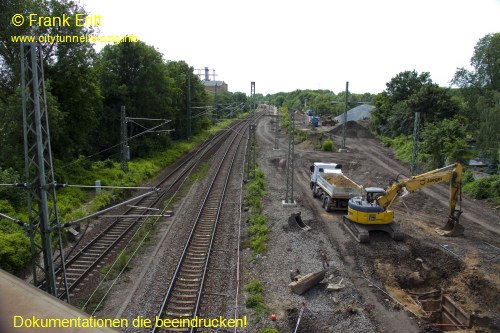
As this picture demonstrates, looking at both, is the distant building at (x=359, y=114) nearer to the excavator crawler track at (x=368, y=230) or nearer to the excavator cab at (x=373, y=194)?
the excavator cab at (x=373, y=194)

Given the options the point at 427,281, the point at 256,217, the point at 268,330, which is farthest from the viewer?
the point at 256,217

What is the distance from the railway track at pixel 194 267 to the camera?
1249cm

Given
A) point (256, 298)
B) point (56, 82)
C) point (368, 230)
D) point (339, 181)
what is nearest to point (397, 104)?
point (339, 181)

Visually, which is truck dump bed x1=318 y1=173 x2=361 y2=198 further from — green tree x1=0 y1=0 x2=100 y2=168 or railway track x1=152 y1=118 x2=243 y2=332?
green tree x1=0 y1=0 x2=100 y2=168

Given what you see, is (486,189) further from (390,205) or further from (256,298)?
(256,298)

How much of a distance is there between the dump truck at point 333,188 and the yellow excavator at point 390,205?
2568 mm

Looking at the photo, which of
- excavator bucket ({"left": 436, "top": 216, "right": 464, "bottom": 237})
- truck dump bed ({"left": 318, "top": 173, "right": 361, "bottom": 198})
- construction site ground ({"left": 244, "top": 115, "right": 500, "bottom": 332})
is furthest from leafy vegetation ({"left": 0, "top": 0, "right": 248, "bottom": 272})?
excavator bucket ({"left": 436, "top": 216, "right": 464, "bottom": 237})

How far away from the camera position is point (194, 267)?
15.5 metres

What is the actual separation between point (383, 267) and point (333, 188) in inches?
272

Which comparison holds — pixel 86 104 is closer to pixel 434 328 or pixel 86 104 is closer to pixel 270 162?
pixel 270 162

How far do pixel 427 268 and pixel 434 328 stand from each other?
4737mm

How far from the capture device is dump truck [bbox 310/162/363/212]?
22219 millimetres

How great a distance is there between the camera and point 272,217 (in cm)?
2152

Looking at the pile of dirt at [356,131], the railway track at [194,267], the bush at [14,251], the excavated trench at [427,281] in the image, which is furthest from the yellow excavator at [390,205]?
the pile of dirt at [356,131]
